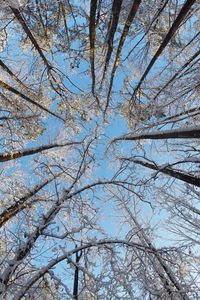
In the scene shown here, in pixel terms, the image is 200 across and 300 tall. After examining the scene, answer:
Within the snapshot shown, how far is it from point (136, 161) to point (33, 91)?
139 inches

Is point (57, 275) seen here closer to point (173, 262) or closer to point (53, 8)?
point (173, 262)

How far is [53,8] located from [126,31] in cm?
174

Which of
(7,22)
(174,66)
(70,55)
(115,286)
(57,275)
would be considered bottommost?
(115,286)

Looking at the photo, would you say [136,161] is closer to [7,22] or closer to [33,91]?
[33,91]

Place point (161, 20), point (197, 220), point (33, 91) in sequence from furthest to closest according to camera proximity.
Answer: point (33, 91) → point (197, 220) → point (161, 20)

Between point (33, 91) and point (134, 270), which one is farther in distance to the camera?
point (33, 91)

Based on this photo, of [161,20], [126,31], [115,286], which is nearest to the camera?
[115,286]

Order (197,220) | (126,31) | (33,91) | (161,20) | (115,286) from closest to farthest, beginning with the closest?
(115,286) → (126,31) → (161,20) → (197,220) → (33,91)

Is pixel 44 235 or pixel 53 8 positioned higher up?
pixel 53 8

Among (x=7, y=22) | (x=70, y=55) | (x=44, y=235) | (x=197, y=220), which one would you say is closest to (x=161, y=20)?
(x=70, y=55)

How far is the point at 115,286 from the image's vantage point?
7297 mm

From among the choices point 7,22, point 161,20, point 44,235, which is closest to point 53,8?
point 7,22

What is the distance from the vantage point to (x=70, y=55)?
29.3 ft

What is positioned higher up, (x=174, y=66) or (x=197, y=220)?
(x=174, y=66)
